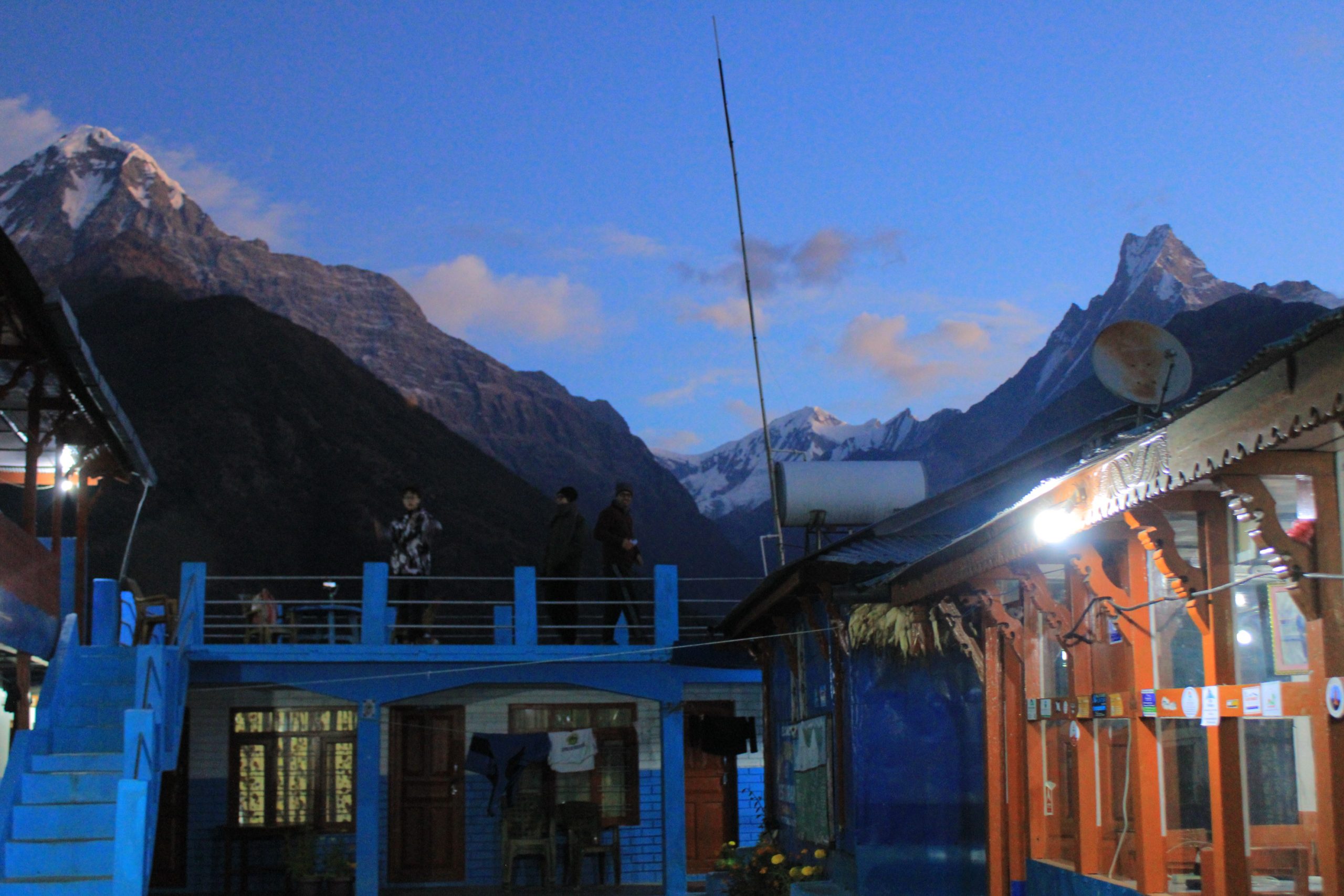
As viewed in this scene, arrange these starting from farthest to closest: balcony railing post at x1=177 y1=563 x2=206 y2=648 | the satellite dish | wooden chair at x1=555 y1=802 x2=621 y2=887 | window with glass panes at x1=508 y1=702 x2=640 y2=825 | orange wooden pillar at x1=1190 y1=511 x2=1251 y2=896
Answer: window with glass panes at x1=508 y1=702 x2=640 y2=825 → wooden chair at x1=555 y1=802 x2=621 y2=887 → balcony railing post at x1=177 y1=563 x2=206 y2=648 → the satellite dish → orange wooden pillar at x1=1190 y1=511 x2=1251 y2=896

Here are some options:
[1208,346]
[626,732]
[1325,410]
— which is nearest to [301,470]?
[1208,346]

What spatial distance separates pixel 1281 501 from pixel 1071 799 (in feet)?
11.0

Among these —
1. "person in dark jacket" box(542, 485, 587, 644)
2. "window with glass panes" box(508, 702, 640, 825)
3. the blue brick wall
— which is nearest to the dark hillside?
"window with glass panes" box(508, 702, 640, 825)

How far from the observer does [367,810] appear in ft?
49.8

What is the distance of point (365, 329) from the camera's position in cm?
7169

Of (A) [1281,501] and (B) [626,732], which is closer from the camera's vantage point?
(A) [1281,501]

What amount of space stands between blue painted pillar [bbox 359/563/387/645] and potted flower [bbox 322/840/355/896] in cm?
277

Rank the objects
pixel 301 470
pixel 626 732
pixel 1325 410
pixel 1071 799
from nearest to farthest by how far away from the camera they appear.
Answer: pixel 1325 410
pixel 1071 799
pixel 626 732
pixel 301 470

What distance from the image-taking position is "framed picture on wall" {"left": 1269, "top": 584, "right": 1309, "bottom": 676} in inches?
219

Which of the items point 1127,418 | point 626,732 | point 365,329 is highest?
point 365,329

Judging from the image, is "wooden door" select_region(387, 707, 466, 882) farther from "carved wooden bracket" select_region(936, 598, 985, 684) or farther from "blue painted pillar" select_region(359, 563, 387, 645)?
"carved wooden bracket" select_region(936, 598, 985, 684)

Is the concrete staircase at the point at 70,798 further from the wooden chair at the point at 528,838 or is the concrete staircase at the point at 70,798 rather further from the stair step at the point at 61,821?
the wooden chair at the point at 528,838

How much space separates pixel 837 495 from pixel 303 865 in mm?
8084

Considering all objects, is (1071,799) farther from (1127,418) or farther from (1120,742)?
(1127,418)
